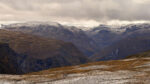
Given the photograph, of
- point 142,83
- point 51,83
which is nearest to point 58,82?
point 51,83

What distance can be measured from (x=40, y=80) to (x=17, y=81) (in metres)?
4.84

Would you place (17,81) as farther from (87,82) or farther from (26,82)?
(87,82)

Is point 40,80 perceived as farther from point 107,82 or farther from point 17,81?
point 107,82

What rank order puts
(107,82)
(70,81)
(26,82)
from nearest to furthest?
(107,82)
(70,81)
(26,82)

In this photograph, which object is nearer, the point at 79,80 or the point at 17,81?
the point at 79,80

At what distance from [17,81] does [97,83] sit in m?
17.5

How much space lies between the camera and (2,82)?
42.9 m

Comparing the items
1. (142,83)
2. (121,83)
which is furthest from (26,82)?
(142,83)

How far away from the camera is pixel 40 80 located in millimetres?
43750

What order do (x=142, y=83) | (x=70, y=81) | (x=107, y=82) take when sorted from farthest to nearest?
(x=70, y=81)
(x=107, y=82)
(x=142, y=83)

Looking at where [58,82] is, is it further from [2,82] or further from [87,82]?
[2,82]

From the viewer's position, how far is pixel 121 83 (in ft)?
114

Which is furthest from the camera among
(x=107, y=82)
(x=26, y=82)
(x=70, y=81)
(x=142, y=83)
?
(x=26, y=82)

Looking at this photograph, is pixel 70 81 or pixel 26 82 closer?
Answer: pixel 70 81
